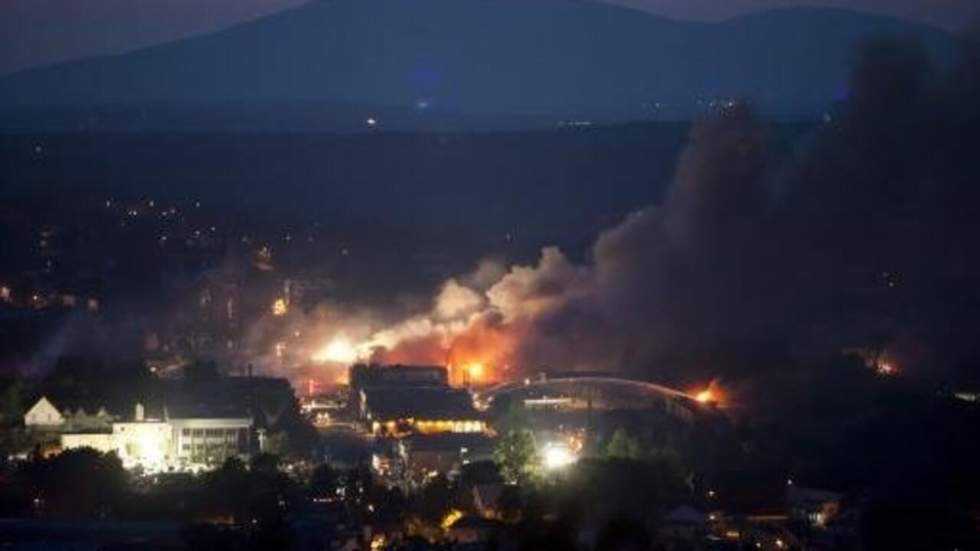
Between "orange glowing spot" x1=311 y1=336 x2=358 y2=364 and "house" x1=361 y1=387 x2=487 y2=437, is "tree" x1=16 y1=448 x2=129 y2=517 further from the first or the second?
"orange glowing spot" x1=311 y1=336 x2=358 y2=364

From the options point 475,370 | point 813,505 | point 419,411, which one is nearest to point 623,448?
point 813,505

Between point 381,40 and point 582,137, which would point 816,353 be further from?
point 381,40

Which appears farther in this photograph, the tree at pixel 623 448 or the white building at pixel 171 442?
the white building at pixel 171 442

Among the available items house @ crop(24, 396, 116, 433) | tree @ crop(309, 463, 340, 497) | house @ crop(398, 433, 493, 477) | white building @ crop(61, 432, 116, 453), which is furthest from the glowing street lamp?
house @ crop(24, 396, 116, 433)

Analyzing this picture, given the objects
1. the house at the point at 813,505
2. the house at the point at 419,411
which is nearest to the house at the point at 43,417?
the house at the point at 419,411

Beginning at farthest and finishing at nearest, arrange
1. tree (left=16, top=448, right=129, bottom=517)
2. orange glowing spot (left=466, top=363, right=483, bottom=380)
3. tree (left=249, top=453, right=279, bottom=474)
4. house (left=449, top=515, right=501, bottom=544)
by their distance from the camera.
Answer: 1. orange glowing spot (left=466, top=363, right=483, bottom=380)
2. tree (left=249, top=453, right=279, bottom=474)
3. tree (left=16, top=448, right=129, bottom=517)
4. house (left=449, top=515, right=501, bottom=544)

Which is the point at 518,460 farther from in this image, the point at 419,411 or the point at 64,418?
the point at 64,418

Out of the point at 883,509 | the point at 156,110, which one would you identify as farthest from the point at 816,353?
the point at 156,110

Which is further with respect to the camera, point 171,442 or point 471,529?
point 171,442

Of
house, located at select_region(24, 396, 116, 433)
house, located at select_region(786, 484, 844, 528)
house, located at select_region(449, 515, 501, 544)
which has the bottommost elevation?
house, located at select_region(449, 515, 501, 544)

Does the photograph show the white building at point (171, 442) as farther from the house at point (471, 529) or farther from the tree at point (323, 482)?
the house at point (471, 529)
